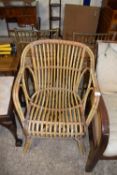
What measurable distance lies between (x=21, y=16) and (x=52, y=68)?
166 cm

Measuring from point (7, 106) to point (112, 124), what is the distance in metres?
0.76

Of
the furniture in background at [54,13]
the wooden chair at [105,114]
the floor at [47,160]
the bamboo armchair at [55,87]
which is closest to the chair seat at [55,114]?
the bamboo armchair at [55,87]

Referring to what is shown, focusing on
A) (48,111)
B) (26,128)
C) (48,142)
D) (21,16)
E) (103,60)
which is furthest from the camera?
(21,16)

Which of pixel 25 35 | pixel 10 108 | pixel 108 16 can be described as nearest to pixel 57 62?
pixel 10 108

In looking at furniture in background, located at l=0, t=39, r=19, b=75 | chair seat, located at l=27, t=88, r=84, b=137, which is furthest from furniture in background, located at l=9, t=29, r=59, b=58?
chair seat, located at l=27, t=88, r=84, b=137

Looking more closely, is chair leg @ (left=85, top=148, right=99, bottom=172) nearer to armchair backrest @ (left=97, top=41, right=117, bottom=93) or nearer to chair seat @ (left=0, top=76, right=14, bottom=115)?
armchair backrest @ (left=97, top=41, right=117, bottom=93)

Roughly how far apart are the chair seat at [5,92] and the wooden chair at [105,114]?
657mm

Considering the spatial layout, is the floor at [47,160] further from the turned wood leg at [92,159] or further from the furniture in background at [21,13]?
the furniture in background at [21,13]

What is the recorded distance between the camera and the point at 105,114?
107 cm

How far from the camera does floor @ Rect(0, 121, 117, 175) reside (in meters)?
1.37

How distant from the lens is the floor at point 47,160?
1.37m

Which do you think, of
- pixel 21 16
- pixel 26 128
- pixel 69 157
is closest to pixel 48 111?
pixel 26 128

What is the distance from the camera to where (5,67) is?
151 centimetres

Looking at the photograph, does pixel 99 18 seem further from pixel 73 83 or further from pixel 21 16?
pixel 73 83
